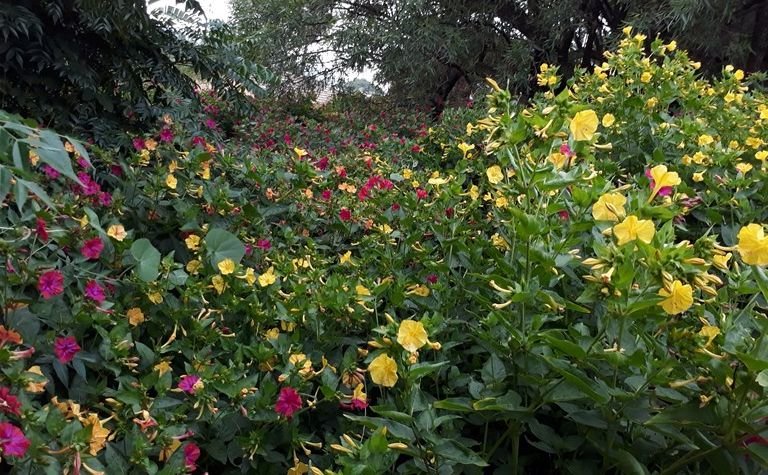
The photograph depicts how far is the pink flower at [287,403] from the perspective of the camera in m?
1.10

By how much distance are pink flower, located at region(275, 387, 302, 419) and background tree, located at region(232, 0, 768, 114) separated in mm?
4090

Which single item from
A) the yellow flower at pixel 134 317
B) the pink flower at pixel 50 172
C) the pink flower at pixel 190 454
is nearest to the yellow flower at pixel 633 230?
the pink flower at pixel 190 454

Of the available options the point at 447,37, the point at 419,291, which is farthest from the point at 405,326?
the point at 447,37

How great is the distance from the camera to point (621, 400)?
934 millimetres

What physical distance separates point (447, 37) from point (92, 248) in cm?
431

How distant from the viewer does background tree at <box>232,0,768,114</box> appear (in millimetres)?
4789

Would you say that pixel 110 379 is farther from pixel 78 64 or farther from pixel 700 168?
pixel 700 168

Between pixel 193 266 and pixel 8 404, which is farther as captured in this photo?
pixel 193 266

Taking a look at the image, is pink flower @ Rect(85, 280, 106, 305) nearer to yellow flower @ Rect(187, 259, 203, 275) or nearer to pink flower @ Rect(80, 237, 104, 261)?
pink flower @ Rect(80, 237, 104, 261)

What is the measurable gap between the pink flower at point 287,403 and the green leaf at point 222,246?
0.57 metres

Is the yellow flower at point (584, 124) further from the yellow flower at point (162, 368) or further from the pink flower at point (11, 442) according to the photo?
the pink flower at point (11, 442)

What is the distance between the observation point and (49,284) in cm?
116

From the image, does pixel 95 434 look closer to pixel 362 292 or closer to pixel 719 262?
pixel 362 292

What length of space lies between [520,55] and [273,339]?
4.50 m
